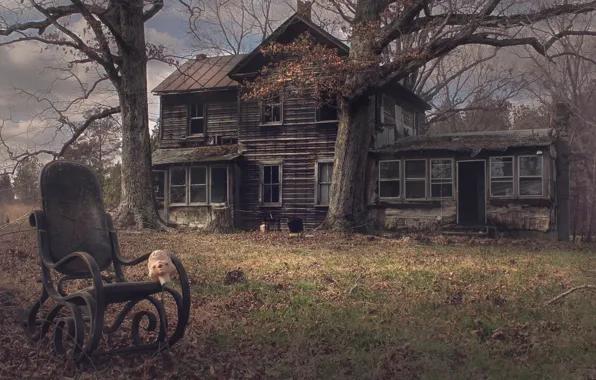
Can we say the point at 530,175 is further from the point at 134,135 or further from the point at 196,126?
the point at 196,126

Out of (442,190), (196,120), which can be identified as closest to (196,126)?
(196,120)

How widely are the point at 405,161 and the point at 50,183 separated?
17.5 meters

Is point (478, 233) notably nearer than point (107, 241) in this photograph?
No

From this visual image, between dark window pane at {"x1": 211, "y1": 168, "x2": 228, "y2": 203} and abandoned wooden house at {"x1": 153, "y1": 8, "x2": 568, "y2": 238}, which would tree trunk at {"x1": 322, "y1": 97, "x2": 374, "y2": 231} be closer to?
abandoned wooden house at {"x1": 153, "y1": 8, "x2": 568, "y2": 238}

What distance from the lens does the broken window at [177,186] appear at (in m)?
23.9

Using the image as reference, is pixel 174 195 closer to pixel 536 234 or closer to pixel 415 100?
pixel 415 100

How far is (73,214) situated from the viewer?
515 centimetres

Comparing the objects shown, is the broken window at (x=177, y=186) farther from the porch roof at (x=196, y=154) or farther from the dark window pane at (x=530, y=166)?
the dark window pane at (x=530, y=166)

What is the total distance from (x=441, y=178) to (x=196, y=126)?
1079 cm

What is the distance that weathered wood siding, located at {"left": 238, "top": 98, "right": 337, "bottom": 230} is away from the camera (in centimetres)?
2222

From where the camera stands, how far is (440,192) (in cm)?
2081

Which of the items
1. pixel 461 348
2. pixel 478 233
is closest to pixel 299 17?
pixel 478 233

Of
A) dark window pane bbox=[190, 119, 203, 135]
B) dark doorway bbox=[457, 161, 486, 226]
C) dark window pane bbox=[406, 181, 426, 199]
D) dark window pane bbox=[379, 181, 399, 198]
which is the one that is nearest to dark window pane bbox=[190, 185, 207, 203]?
dark window pane bbox=[190, 119, 203, 135]

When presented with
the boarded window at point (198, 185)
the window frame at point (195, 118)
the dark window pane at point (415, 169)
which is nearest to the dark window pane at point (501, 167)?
the dark window pane at point (415, 169)
